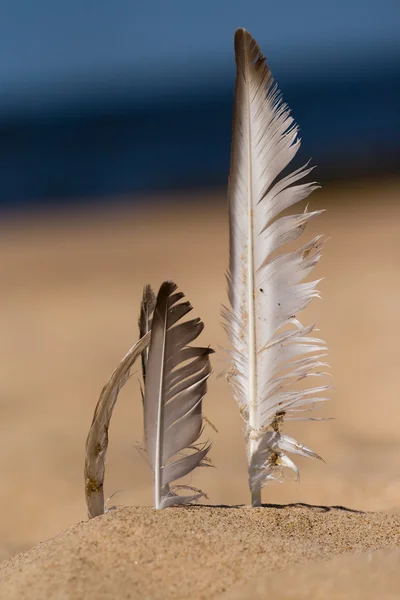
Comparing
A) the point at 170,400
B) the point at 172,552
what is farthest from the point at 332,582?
the point at 170,400

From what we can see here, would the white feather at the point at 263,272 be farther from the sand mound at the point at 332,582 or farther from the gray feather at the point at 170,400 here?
the sand mound at the point at 332,582

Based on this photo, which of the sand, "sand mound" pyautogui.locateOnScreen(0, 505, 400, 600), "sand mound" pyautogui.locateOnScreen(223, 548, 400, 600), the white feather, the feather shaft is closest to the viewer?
"sand mound" pyautogui.locateOnScreen(223, 548, 400, 600)

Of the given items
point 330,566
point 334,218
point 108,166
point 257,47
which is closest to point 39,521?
point 330,566

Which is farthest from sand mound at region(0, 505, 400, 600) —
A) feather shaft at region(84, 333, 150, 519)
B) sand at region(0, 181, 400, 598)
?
feather shaft at region(84, 333, 150, 519)

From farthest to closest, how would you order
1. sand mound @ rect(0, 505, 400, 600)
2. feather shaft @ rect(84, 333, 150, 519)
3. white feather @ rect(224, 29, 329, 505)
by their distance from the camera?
white feather @ rect(224, 29, 329, 505)
feather shaft @ rect(84, 333, 150, 519)
sand mound @ rect(0, 505, 400, 600)

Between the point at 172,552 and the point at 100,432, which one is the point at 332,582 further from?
the point at 100,432

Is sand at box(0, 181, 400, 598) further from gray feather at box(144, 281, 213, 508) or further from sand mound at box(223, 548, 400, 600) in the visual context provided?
gray feather at box(144, 281, 213, 508)

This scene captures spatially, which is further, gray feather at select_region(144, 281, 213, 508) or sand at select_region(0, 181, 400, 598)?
sand at select_region(0, 181, 400, 598)
